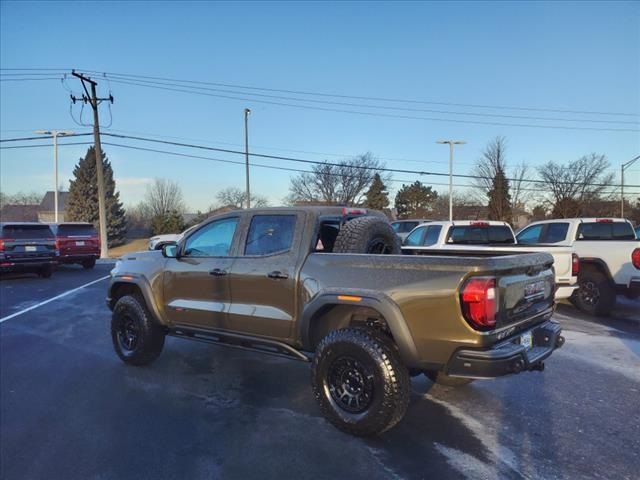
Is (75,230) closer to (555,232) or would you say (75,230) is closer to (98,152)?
(98,152)

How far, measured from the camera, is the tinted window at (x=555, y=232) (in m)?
9.45

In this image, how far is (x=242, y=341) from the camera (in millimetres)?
4609

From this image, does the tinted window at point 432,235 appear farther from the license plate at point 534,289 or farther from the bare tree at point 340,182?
the bare tree at point 340,182

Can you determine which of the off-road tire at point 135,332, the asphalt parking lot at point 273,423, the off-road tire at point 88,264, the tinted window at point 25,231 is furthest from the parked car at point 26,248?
the off-road tire at point 135,332

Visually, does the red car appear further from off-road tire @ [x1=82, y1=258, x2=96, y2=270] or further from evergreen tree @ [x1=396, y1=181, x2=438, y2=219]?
evergreen tree @ [x1=396, y1=181, x2=438, y2=219]

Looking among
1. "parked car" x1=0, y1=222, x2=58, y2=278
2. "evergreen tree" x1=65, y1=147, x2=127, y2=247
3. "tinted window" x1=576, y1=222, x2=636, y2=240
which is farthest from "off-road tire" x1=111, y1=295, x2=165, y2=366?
"evergreen tree" x1=65, y1=147, x2=127, y2=247

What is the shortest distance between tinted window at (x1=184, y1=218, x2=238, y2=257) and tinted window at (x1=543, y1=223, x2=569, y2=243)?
7.41 metres

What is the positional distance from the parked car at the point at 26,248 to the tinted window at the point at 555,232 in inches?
563

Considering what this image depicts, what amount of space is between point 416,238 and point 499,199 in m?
30.4

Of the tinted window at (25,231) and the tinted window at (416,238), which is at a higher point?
the tinted window at (25,231)

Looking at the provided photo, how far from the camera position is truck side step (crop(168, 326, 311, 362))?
425 cm

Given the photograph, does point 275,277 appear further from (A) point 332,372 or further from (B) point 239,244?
(A) point 332,372

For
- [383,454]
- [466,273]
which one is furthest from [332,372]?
[466,273]

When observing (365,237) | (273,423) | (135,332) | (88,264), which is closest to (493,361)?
(365,237)
